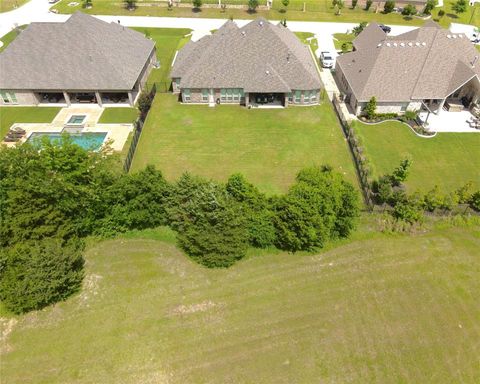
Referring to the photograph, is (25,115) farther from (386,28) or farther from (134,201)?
(386,28)

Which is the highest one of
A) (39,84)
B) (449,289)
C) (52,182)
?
(52,182)

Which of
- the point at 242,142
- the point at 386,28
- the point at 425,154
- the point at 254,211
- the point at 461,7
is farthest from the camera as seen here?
the point at 461,7

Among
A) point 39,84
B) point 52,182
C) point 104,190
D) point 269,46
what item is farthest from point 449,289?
point 39,84

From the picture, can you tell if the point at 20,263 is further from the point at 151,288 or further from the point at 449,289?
the point at 449,289

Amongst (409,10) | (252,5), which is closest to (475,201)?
(409,10)

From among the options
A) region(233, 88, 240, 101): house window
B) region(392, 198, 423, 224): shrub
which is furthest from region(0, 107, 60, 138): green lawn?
region(392, 198, 423, 224): shrub

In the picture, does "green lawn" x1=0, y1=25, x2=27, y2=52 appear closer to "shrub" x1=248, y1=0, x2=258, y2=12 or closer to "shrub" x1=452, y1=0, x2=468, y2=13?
"shrub" x1=248, y1=0, x2=258, y2=12

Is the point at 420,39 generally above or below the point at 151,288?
above
